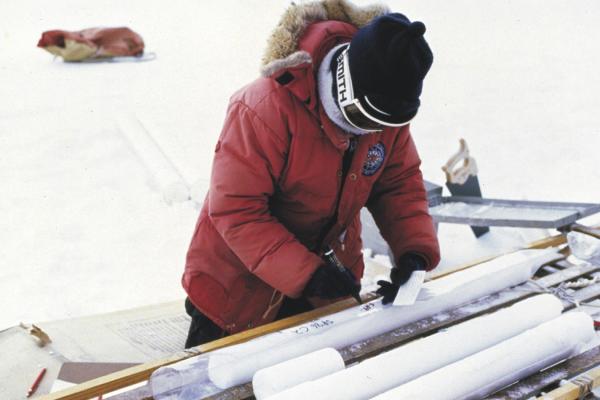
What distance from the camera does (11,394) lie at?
1881mm

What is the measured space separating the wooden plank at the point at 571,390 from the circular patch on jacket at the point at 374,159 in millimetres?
669

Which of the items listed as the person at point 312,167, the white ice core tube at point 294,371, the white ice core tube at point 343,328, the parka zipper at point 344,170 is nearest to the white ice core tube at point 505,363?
the white ice core tube at point 294,371

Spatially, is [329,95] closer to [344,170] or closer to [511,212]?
[344,170]

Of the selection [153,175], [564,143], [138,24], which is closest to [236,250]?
[153,175]

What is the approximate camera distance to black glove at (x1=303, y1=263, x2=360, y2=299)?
1.49 meters

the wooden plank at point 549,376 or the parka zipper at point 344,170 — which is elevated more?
the parka zipper at point 344,170

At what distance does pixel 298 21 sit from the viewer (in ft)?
4.73

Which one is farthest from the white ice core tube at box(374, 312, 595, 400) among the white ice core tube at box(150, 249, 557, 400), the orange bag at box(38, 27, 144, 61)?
the orange bag at box(38, 27, 144, 61)

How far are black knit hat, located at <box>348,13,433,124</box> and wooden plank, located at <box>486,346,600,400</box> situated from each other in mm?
621

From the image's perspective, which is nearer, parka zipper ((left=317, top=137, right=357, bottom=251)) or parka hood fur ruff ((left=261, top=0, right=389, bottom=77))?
parka hood fur ruff ((left=261, top=0, right=389, bottom=77))

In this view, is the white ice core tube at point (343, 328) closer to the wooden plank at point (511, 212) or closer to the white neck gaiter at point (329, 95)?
the white neck gaiter at point (329, 95)

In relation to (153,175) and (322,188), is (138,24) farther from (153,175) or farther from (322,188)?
(322,188)

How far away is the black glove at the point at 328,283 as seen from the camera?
4.87 ft

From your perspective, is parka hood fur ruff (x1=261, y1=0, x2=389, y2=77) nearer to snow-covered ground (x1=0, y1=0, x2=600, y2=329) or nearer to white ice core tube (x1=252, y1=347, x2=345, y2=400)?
snow-covered ground (x1=0, y1=0, x2=600, y2=329)
